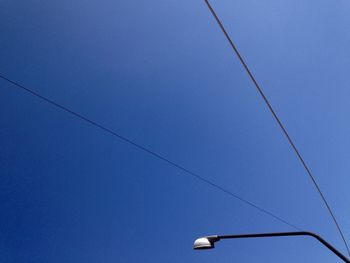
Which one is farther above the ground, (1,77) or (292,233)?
(1,77)

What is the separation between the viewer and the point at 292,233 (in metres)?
6.39

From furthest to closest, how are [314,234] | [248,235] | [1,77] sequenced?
[1,77] < [248,235] < [314,234]

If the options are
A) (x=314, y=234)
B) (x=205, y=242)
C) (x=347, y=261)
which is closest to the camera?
(x=347, y=261)

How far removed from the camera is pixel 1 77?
35.4ft

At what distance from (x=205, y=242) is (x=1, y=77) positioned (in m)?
9.38

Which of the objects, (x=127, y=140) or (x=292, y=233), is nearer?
(x=292, y=233)

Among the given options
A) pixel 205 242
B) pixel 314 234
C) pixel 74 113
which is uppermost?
pixel 74 113

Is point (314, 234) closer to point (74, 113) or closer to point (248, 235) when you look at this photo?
point (248, 235)

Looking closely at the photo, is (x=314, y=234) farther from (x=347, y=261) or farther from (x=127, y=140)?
(x=127, y=140)

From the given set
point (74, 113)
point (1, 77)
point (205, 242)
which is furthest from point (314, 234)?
point (1, 77)

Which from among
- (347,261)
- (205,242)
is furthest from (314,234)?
(205,242)

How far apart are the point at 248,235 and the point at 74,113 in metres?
9.40

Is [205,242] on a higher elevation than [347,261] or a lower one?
higher

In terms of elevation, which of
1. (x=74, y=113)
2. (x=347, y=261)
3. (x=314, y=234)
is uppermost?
(x=74, y=113)
